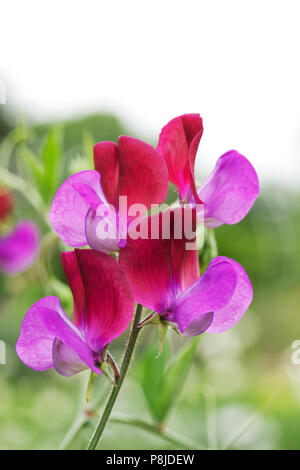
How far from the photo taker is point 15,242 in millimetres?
838

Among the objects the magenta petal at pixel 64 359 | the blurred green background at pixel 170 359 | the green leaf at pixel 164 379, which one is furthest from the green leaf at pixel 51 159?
the magenta petal at pixel 64 359

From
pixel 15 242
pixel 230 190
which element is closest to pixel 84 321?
pixel 230 190

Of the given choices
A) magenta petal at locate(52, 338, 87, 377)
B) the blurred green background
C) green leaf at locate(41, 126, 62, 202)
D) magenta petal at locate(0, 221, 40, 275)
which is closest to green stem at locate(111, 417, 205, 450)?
the blurred green background

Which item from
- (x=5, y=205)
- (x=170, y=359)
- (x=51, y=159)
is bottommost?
(x=170, y=359)

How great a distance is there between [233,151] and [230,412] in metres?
1.67

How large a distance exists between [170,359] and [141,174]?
391 mm

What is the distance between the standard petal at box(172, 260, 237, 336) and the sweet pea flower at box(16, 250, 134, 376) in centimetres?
3

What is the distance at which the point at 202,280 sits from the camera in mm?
333

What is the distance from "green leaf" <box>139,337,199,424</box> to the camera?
20.6 inches

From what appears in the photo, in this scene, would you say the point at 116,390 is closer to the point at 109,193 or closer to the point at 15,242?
the point at 109,193

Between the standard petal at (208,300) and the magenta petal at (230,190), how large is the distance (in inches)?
2.1

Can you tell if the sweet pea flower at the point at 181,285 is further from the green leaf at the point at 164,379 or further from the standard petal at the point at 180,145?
the green leaf at the point at 164,379
